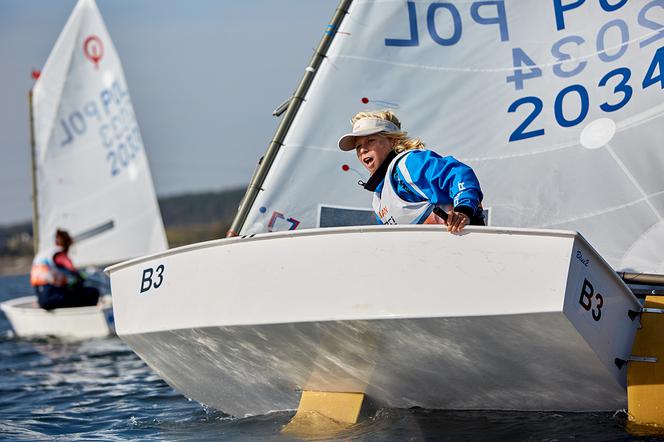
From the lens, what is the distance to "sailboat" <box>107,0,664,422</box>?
11.6 feet

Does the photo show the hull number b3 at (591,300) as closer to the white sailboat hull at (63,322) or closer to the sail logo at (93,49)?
the white sailboat hull at (63,322)

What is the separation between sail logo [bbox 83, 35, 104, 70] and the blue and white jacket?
12290 mm

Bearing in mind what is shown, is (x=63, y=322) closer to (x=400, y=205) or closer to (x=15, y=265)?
(x=400, y=205)

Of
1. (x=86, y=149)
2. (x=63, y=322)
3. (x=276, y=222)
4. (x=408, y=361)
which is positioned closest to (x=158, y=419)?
(x=276, y=222)

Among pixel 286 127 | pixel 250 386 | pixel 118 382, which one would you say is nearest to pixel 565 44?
pixel 286 127

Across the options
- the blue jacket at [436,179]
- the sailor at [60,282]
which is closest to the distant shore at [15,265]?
the sailor at [60,282]

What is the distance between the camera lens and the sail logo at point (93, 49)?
51.8ft

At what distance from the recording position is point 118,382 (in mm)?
7242

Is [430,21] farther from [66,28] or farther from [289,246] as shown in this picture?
[66,28]

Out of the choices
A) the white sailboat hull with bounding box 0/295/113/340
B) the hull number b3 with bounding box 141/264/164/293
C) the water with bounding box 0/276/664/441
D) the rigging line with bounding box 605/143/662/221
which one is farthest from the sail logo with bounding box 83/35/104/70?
the hull number b3 with bounding box 141/264/164/293

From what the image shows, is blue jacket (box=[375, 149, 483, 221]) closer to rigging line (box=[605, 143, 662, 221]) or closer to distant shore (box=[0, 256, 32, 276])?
rigging line (box=[605, 143, 662, 221])

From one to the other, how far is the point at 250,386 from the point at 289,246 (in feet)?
3.14

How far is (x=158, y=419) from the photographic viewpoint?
522 centimetres

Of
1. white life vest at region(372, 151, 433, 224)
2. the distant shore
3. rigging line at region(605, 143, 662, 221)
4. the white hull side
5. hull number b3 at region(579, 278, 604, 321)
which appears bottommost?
→ the white hull side
